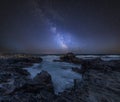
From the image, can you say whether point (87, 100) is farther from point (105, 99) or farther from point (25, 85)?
point (25, 85)

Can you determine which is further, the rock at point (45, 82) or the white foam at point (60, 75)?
the white foam at point (60, 75)

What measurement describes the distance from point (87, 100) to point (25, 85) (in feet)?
16.1

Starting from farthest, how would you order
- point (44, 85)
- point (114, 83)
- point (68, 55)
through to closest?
point (68, 55), point (114, 83), point (44, 85)

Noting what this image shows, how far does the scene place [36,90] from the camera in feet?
47.4

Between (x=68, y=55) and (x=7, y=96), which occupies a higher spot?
(x=68, y=55)

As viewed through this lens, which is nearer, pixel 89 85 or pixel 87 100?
pixel 87 100

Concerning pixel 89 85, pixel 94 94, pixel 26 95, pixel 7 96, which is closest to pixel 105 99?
pixel 94 94

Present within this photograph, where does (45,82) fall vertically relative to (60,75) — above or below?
above

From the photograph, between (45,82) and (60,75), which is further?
(60,75)

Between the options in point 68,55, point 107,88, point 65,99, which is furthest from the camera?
point 68,55

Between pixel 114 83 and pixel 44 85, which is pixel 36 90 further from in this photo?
pixel 114 83

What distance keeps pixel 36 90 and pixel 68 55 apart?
31653mm

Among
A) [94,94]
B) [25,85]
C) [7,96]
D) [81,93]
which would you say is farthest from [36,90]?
[94,94]

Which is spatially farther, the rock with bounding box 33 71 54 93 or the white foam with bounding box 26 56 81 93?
the white foam with bounding box 26 56 81 93
